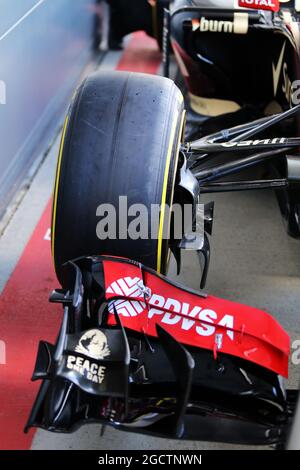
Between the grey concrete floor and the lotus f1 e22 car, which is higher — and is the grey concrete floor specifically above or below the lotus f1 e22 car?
below

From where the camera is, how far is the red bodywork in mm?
1616

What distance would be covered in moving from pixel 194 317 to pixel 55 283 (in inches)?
35.2

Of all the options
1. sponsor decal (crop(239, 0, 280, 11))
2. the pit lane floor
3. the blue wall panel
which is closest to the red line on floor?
the pit lane floor

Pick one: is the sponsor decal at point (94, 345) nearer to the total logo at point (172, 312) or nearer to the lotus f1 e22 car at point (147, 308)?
the lotus f1 e22 car at point (147, 308)

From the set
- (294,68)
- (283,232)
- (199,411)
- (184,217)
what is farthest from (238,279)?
(199,411)

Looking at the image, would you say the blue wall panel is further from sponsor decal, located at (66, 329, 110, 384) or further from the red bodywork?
sponsor decal, located at (66, 329, 110, 384)

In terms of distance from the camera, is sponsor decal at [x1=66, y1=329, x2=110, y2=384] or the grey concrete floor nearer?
sponsor decal at [x1=66, y1=329, x2=110, y2=384]

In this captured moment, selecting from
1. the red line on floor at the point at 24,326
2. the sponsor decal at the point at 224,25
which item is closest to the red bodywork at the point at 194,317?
the red line on floor at the point at 24,326

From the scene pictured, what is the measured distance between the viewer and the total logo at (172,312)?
166cm

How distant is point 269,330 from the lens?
64.7 inches

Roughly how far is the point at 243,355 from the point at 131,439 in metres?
0.39

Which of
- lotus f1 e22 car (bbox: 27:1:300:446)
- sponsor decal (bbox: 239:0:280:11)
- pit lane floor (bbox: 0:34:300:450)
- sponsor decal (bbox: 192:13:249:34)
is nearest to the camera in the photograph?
lotus f1 e22 car (bbox: 27:1:300:446)

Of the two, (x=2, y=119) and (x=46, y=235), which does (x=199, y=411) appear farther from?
(x=2, y=119)

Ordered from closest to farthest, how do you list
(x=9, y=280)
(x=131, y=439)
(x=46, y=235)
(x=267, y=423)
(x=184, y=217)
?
(x=267, y=423) → (x=131, y=439) → (x=184, y=217) → (x=9, y=280) → (x=46, y=235)
